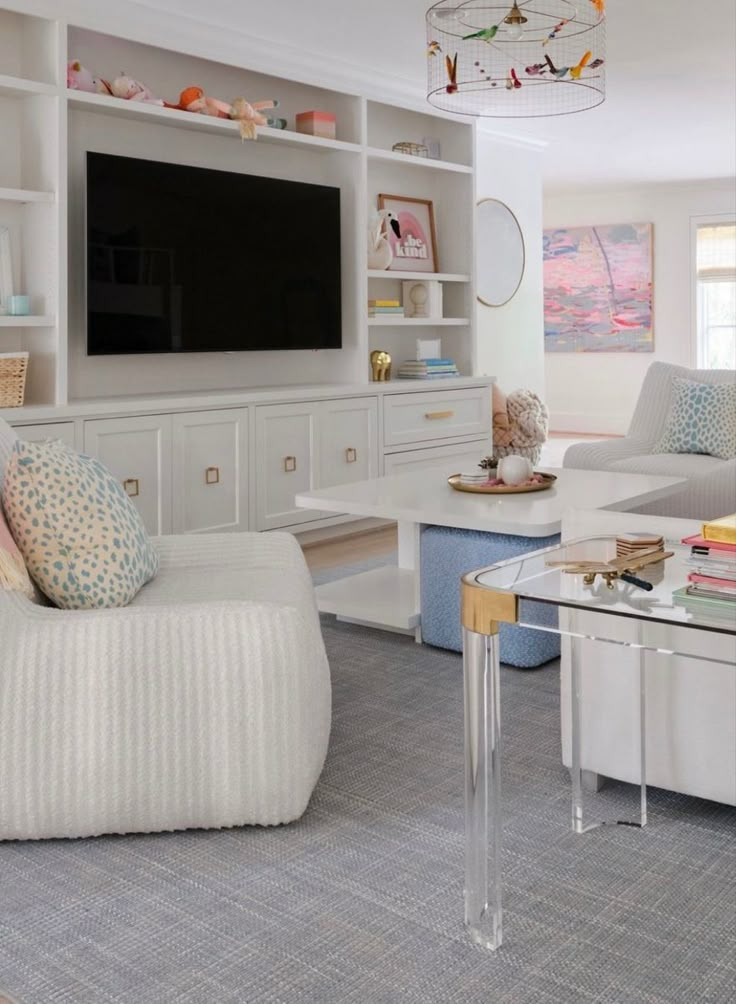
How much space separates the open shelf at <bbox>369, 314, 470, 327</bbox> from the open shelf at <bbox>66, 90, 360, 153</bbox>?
34.3 inches

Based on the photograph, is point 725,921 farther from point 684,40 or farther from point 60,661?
point 684,40

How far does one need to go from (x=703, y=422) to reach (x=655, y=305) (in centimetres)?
584

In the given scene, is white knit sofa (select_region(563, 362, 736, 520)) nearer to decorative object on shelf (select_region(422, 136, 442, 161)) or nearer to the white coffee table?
the white coffee table

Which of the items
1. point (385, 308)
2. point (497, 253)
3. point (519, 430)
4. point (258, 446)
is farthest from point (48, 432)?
point (497, 253)

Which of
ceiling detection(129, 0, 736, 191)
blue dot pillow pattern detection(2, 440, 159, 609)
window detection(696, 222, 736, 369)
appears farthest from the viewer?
window detection(696, 222, 736, 369)

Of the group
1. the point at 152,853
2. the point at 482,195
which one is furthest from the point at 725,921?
the point at 482,195

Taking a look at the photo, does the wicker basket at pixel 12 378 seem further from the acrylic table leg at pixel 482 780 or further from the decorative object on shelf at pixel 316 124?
the acrylic table leg at pixel 482 780

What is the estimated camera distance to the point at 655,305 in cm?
1047

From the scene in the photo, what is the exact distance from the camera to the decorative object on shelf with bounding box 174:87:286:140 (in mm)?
4863

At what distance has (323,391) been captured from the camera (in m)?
5.40

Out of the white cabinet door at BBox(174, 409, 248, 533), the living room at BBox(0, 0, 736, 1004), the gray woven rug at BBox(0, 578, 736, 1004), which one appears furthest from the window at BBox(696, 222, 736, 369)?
the gray woven rug at BBox(0, 578, 736, 1004)

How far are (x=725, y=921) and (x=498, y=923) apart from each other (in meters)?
0.39

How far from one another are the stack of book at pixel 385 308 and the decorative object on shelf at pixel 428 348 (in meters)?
0.31

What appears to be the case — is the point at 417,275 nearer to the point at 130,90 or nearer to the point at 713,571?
the point at 130,90
